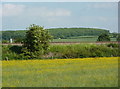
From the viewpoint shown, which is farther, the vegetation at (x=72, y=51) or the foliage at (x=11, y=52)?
the vegetation at (x=72, y=51)

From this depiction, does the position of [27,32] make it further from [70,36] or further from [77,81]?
[77,81]

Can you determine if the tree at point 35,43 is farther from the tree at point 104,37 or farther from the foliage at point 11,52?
the tree at point 104,37

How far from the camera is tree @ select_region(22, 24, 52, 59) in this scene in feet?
88.4

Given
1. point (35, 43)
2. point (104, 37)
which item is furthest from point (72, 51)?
point (104, 37)

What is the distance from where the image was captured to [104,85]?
9352 millimetres

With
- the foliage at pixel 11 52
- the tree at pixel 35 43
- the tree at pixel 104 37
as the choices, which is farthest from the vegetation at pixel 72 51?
the tree at pixel 104 37

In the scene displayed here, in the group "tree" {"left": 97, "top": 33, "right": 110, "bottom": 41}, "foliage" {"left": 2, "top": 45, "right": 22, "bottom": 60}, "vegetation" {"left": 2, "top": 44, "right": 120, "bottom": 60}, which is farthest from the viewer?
"tree" {"left": 97, "top": 33, "right": 110, "bottom": 41}

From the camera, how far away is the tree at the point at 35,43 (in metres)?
26.9

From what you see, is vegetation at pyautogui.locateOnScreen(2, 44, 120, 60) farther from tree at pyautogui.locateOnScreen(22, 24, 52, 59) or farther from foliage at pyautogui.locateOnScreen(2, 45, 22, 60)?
tree at pyautogui.locateOnScreen(22, 24, 52, 59)

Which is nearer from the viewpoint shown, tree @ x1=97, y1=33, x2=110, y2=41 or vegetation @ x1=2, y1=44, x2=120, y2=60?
vegetation @ x1=2, y1=44, x2=120, y2=60

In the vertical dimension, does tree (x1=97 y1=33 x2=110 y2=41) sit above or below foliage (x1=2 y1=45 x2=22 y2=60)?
above

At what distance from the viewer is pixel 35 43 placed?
89.6 ft

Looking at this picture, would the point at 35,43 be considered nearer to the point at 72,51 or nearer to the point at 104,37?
the point at 72,51

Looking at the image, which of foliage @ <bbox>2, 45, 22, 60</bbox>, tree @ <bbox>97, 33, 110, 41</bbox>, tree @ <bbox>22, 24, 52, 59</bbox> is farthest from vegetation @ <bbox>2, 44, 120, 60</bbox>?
tree @ <bbox>97, 33, 110, 41</bbox>
